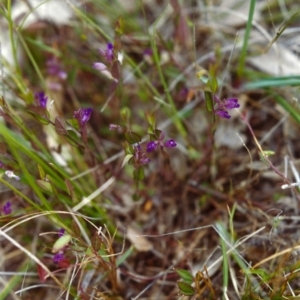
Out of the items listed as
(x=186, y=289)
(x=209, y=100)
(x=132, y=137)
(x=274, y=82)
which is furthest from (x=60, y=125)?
(x=274, y=82)

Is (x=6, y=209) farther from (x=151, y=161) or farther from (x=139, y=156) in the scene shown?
(x=151, y=161)

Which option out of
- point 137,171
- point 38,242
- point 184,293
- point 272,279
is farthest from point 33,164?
point 272,279

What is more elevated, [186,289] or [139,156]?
[139,156]

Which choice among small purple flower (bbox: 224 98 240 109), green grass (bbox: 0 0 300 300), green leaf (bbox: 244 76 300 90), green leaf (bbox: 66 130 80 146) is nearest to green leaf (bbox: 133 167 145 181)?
green grass (bbox: 0 0 300 300)

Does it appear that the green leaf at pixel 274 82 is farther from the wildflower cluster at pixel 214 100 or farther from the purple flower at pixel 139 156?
the purple flower at pixel 139 156

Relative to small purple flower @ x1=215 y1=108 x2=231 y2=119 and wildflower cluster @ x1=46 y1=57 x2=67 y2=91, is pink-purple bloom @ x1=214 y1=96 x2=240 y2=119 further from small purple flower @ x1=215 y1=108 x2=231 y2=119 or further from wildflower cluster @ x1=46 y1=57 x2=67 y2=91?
wildflower cluster @ x1=46 y1=57 x2=67 y2=91

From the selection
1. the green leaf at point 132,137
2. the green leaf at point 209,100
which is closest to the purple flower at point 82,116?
the green leaf at point 132,137

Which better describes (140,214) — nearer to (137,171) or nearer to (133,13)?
(137,171)

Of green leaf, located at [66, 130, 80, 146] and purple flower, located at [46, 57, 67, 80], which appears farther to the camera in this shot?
purple flower, located at [46, 57, 67, 80]
